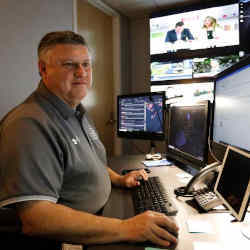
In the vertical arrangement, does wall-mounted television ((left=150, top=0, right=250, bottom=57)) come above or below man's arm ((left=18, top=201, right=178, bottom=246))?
above

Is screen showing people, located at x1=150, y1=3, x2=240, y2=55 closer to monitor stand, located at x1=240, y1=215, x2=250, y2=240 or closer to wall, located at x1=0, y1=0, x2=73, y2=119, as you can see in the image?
wall, located at x1=0, y1=0, x2=73, y2=119

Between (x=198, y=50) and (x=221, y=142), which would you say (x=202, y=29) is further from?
(x=221, y=142)

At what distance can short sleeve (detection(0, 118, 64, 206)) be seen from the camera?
705 millimetres

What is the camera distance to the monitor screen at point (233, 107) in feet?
2.78

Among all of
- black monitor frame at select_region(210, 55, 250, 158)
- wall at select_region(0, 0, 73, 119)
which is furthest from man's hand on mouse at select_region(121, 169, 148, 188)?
wall at select_region(0, 0, 73, 119)

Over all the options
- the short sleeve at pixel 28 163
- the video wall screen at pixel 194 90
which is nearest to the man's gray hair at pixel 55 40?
the short sleeve at pixel 28 163

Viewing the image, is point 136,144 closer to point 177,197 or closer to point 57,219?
point 177,197

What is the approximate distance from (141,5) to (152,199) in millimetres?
2682

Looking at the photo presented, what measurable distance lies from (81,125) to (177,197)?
522mm

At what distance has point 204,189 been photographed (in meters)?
1.04

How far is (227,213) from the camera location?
2.82 feet

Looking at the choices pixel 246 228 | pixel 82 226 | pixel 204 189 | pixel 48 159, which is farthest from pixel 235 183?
pixel 48 159

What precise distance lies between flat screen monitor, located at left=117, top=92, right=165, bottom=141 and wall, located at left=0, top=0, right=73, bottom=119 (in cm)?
77

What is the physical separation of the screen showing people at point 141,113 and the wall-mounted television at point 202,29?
3.98ft
